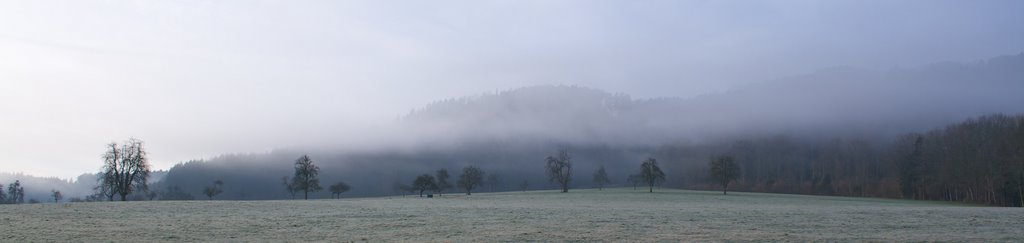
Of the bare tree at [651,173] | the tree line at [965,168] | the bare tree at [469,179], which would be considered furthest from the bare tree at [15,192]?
the tree line at [965,168]

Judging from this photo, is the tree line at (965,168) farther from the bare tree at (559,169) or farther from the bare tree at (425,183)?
the bare tree at (425,183)

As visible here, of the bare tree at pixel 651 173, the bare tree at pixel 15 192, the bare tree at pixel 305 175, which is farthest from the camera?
the bare tree at pixel 651 173

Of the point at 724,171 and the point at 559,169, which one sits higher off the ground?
the point at 559,169

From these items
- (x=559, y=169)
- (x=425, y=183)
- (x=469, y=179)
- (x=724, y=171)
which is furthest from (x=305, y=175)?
(x=724, y=171)

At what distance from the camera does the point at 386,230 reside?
110 ft

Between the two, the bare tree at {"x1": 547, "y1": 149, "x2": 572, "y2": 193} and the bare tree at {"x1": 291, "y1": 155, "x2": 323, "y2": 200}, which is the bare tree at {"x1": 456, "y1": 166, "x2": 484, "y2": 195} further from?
the bare tree at {"x1": 291, "y1": 155, "x2": 323, "y2": 200}

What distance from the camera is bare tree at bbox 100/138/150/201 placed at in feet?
289

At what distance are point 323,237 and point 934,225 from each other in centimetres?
3011

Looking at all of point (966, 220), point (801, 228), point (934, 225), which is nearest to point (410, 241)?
point (801, 228)

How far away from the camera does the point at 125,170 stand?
8956 cm

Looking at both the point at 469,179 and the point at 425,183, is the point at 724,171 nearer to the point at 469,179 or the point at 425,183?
the point at 469,179

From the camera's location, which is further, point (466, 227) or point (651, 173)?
point (651, 173)

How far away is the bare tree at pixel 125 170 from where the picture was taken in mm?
88188

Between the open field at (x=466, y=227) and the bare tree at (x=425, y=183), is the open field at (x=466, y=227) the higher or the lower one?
the lower one
